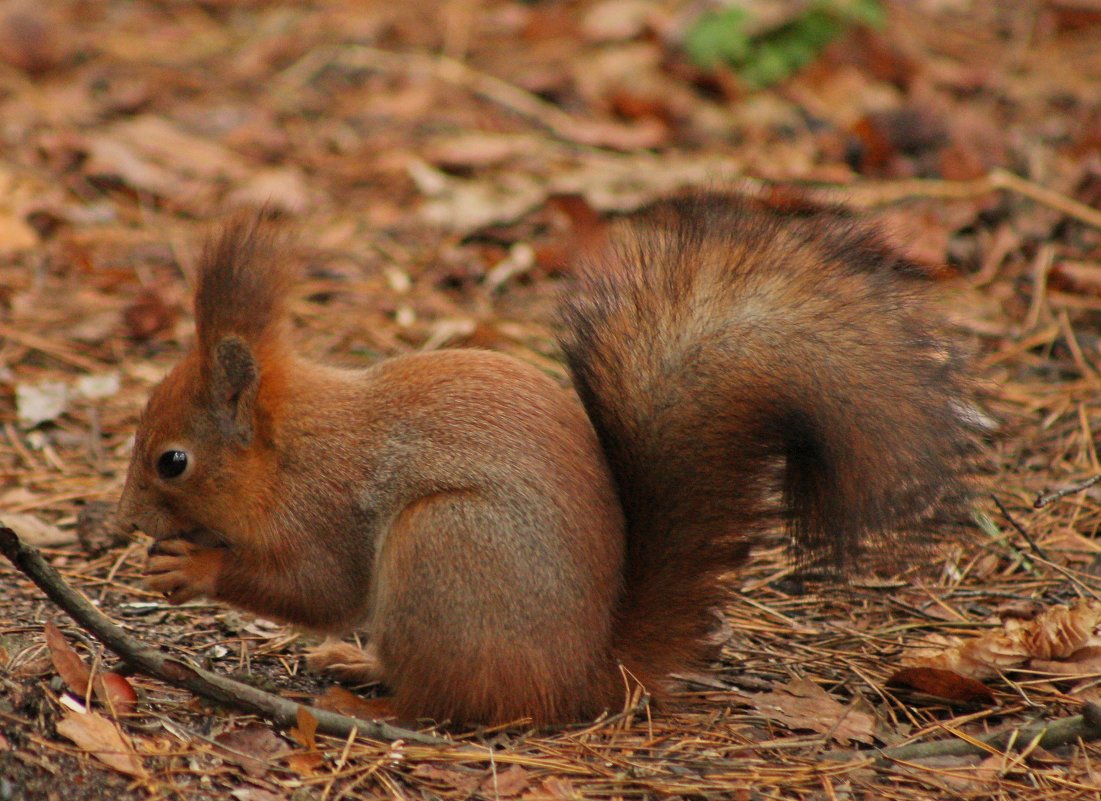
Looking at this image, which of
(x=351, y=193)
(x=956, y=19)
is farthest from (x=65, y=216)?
(x=956, y=19)

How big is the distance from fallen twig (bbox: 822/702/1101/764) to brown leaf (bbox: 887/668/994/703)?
6.6 inches

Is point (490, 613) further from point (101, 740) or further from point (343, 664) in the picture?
point (101, 740)

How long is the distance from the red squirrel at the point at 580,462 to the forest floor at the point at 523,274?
0.15 m

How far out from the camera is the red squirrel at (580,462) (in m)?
2.21

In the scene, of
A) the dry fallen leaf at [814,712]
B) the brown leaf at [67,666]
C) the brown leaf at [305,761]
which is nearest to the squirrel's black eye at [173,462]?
the brown leaf at [67,666]

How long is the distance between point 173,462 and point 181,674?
1.90 feet

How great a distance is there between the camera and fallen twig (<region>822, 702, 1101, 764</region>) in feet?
7.25

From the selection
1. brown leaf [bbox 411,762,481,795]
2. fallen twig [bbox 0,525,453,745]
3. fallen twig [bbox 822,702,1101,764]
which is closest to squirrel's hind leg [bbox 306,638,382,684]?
fallen twig [bbox 0,525,453,745]

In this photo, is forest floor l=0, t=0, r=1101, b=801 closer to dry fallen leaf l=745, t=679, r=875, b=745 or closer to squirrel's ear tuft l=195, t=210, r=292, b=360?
dry fallen leaf l=745, t=679, r=875, b=745

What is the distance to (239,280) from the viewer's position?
2512mm

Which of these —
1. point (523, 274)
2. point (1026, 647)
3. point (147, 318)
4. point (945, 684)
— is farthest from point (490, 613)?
point (523, 274)

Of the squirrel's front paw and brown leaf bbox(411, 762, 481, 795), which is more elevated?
the squirrel's front paw

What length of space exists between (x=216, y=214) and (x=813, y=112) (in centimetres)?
271

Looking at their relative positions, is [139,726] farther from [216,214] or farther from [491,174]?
[491,174]
